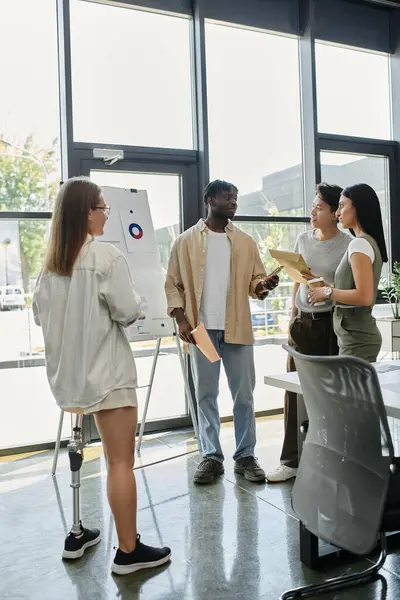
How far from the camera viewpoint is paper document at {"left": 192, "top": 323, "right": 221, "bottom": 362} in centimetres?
288

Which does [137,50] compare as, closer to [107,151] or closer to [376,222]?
[107,151]

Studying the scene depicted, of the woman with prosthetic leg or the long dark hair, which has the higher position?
the long dark hair

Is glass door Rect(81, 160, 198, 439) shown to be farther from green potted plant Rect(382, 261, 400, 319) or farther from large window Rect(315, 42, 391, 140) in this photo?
green potted plant Rect(382, 261, 400, 319)

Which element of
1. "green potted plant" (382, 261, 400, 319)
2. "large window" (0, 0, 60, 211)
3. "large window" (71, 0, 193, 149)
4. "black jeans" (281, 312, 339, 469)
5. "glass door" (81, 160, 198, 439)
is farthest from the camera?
"green potted plant" (382, 261, 400, 319)

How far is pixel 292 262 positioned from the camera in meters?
2.53

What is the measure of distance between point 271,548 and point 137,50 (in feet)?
11.1

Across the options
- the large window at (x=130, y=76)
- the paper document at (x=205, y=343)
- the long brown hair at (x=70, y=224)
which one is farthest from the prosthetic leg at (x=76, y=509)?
the large window at (x=130, y=76)

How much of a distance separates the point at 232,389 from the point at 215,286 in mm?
602

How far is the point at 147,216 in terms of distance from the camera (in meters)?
3.64

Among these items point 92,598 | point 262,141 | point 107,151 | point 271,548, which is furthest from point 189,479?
point 262,141

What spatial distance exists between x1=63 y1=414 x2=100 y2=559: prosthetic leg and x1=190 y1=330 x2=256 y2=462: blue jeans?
0.96 metres

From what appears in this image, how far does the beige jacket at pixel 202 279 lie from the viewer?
3.13m

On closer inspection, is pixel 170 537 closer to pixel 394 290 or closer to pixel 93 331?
pixel 93 331

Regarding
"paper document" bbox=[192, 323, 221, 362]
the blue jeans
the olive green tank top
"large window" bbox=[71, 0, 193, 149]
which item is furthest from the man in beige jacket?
"large window" bbox=[71, 0, 193, 149]
